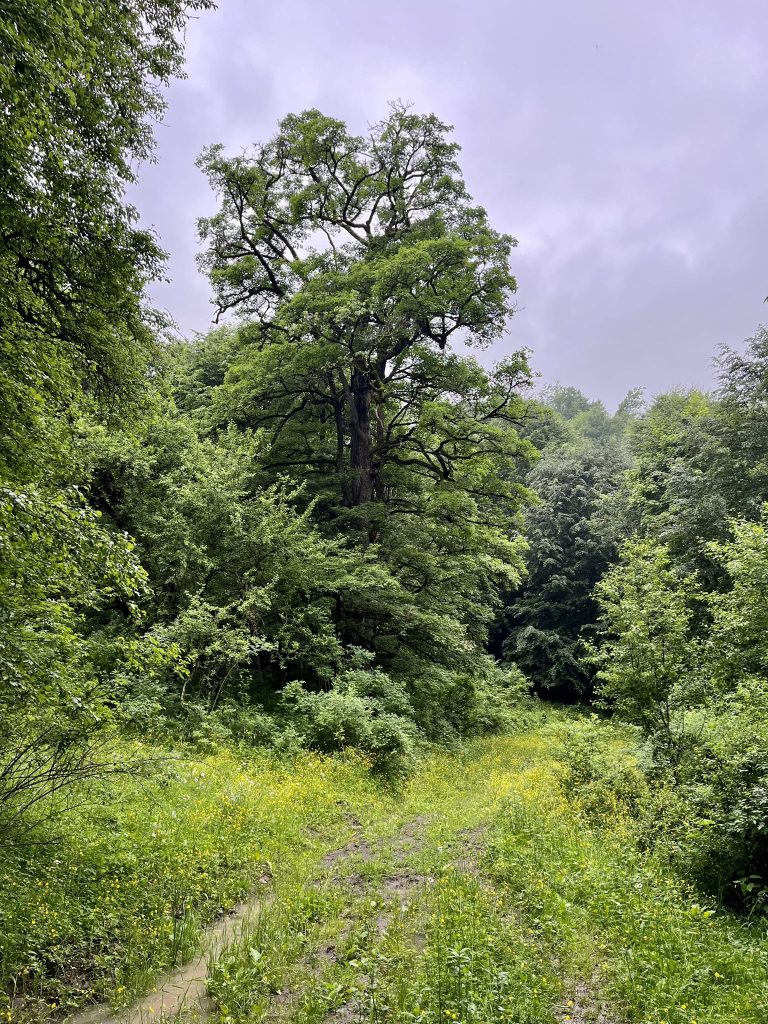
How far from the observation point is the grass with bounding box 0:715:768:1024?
3.78m

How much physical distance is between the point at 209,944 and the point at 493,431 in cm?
1437

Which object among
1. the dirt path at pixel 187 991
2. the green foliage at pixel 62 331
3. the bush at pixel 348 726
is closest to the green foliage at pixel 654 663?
the bush at pixel 348 726

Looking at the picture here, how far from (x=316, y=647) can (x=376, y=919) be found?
854 cm

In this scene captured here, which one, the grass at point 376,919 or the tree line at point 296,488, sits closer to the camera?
the grass at point 376,919

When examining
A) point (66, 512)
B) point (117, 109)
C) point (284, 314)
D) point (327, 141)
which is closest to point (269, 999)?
point (66, 512)

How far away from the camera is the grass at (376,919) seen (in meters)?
3.78

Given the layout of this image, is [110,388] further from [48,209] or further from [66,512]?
[66,512]

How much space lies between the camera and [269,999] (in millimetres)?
4035

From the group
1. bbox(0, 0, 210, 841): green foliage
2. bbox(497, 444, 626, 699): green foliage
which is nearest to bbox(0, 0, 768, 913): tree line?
bbox(0, 0, 210, 841): green foliage

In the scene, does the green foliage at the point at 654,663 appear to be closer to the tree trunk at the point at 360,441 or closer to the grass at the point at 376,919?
the grass at the point at 376,919

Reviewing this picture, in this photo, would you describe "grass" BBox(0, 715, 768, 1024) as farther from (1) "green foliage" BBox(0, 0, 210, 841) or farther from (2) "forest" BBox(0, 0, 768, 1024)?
(1) "green foliage" BBox(0, 0, 210, 841)

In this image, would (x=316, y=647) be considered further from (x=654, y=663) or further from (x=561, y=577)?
(x=561, y=577)

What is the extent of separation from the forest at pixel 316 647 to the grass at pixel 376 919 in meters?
0.04

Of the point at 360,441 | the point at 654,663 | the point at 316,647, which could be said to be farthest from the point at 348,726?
the point at 360,441
